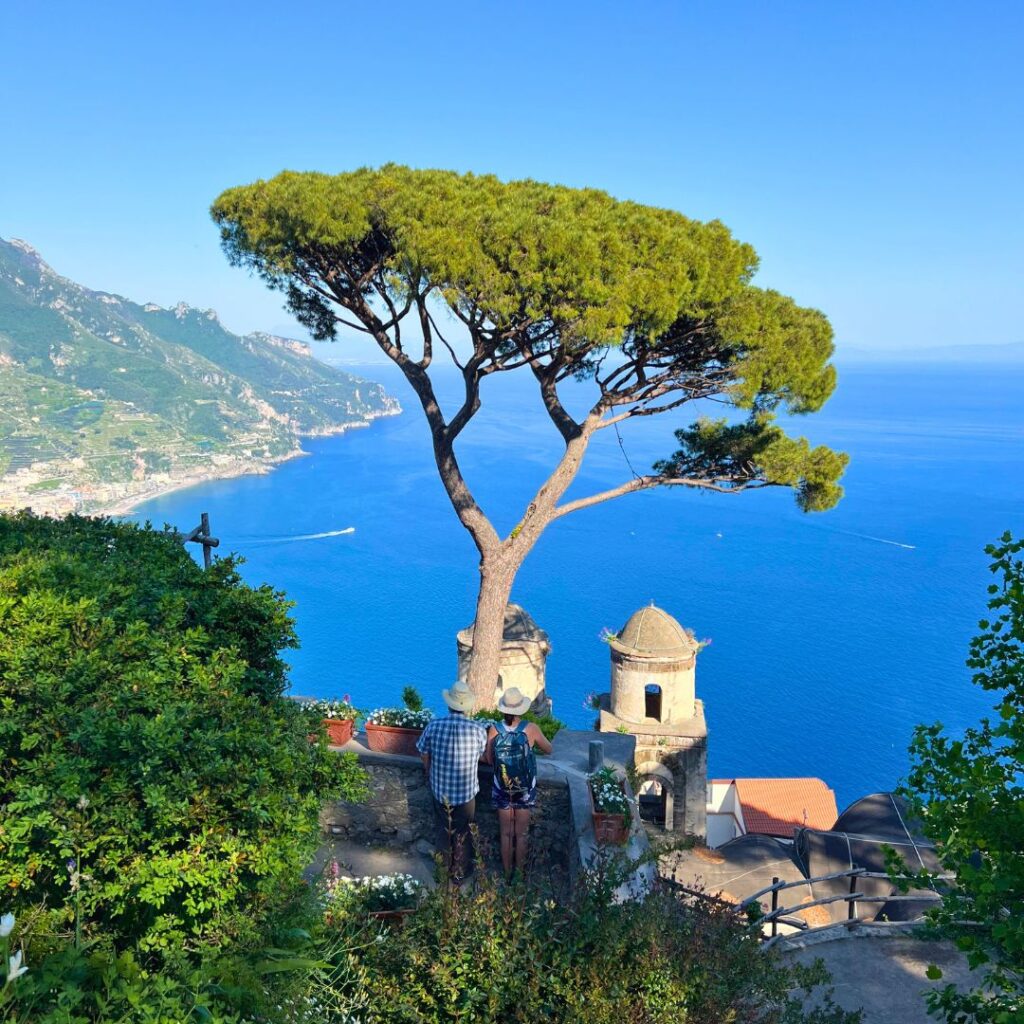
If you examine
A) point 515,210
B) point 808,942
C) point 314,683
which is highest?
point 515,210

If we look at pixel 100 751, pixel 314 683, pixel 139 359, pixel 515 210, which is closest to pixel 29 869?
pixel 100 751

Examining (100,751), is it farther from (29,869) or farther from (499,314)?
(499,314)

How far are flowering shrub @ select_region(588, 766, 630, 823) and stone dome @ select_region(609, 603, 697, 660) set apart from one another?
877 cm

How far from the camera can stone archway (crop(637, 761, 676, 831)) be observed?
53.5 ft

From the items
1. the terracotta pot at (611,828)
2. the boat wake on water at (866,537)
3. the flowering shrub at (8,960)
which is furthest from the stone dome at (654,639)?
the boat wake on water at (866,537)

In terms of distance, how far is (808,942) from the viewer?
7.13 metres

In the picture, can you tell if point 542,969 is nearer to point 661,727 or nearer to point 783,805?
point 661,727

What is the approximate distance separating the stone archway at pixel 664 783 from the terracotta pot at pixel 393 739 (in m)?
9.47

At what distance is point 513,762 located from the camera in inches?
245

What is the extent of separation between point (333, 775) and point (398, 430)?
5543 inches

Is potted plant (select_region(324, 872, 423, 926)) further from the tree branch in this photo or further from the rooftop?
the rooftop

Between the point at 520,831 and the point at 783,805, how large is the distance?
24060 millimetres

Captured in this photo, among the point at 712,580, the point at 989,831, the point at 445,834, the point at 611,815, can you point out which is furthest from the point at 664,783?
the point at 712,580

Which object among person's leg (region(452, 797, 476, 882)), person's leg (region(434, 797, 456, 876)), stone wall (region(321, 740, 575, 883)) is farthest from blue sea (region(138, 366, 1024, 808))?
person's leg (region(452, 797, 476, 882))
